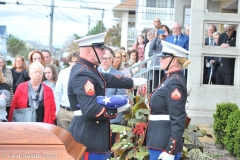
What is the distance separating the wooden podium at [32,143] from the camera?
2.67 m

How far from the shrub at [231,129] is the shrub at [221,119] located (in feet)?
1.26

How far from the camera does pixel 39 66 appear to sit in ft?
22.4

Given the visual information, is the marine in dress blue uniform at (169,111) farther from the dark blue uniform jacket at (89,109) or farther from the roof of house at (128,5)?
the roof of house at (128,5)

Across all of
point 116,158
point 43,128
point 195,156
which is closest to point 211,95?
point 195,156

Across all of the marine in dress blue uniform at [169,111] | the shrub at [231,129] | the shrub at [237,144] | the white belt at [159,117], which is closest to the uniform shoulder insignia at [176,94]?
the marine in dress blue uniform at [169,111]

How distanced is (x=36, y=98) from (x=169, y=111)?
2649 mm

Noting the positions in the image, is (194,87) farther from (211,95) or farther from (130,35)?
(130,35)

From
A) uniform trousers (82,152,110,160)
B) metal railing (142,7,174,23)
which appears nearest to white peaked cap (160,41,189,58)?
uniform trousers (82,152,110,160)

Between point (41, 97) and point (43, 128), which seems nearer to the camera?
point (43, 128)

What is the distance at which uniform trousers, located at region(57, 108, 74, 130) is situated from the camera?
23.5 ft

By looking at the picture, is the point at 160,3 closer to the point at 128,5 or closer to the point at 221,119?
the point at 128,5

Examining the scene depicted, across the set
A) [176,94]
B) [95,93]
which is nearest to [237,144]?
[176,94]

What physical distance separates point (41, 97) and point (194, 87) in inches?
153

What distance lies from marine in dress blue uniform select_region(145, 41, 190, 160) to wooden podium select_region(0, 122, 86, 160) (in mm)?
1710
